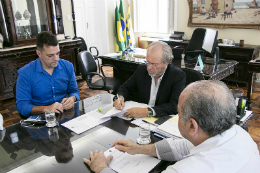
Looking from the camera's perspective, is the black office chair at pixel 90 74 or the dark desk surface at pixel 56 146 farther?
the black office chair at pixel 90 74

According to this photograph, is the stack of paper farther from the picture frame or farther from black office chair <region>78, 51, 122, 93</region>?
the picture frame

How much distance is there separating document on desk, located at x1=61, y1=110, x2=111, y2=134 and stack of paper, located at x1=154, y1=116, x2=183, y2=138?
1.37 ft

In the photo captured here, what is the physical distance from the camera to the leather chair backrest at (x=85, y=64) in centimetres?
325

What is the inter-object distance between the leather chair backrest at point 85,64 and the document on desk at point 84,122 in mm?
1738

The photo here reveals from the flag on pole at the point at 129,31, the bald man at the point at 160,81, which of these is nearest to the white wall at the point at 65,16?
the flag on pole at the point at 129,31

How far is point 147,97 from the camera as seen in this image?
2002 mm

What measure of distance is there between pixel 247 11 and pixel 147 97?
3.64m

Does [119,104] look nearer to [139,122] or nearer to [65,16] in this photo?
[139,122]

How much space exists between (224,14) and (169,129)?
14.0 ft

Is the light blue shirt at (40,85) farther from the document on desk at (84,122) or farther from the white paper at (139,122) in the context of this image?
the white paper at (139,122)

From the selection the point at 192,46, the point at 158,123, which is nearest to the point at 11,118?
the point at 158,123

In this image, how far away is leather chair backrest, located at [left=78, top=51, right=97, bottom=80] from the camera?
3246 millimetres

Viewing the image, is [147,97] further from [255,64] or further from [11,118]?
[11,118]

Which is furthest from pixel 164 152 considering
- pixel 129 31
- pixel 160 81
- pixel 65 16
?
pixel 129 31
